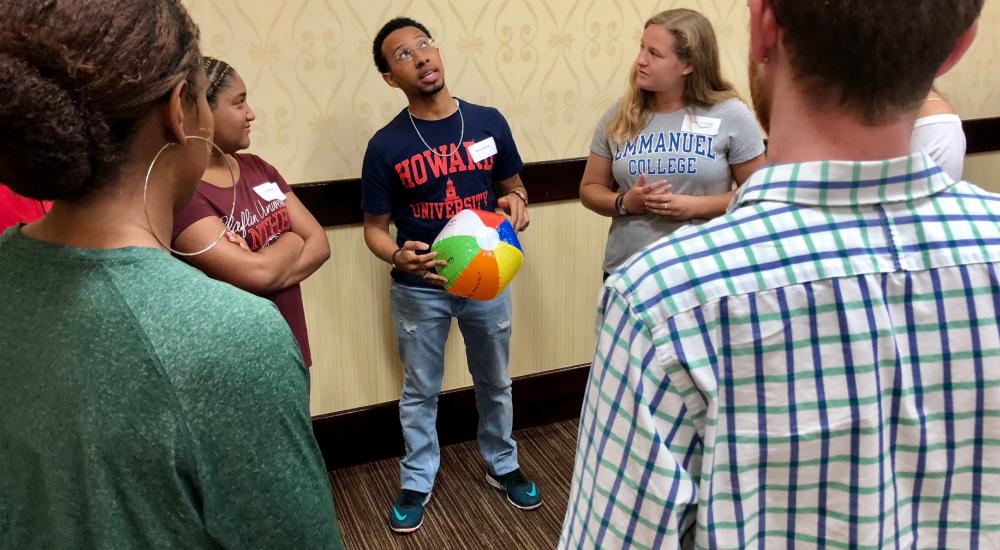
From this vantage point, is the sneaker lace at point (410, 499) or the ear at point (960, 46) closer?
the ear at point (960, 46)

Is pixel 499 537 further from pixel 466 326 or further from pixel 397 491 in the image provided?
pixel 466 326

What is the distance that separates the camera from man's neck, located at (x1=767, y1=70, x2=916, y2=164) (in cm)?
73

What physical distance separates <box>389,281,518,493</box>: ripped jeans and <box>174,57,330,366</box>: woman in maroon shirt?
16.6 inches

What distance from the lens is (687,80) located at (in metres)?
2.41

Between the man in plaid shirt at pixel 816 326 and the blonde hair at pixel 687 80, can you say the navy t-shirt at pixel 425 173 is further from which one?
the man in plaid shirt at pixel 816 326

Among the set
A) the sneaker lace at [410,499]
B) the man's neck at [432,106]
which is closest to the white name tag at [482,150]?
the man's neck at [432,106]

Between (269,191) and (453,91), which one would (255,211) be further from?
(453,91)

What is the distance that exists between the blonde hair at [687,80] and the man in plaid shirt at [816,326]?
1.66 m

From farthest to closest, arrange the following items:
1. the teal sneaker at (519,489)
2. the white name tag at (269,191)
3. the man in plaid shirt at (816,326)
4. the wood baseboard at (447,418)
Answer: the wood baseboard at (447,418) < the teal sneaker at (519,489) < the white name tag at (269,191) < the man in plaid shirt at (816,326)

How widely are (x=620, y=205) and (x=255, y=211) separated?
3.62ft

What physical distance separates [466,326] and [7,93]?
6.41 ft

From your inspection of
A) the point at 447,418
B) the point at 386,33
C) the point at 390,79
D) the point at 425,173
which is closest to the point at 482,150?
the point at 425,173

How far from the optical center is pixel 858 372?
729mm

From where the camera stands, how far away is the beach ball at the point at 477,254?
2230mm
